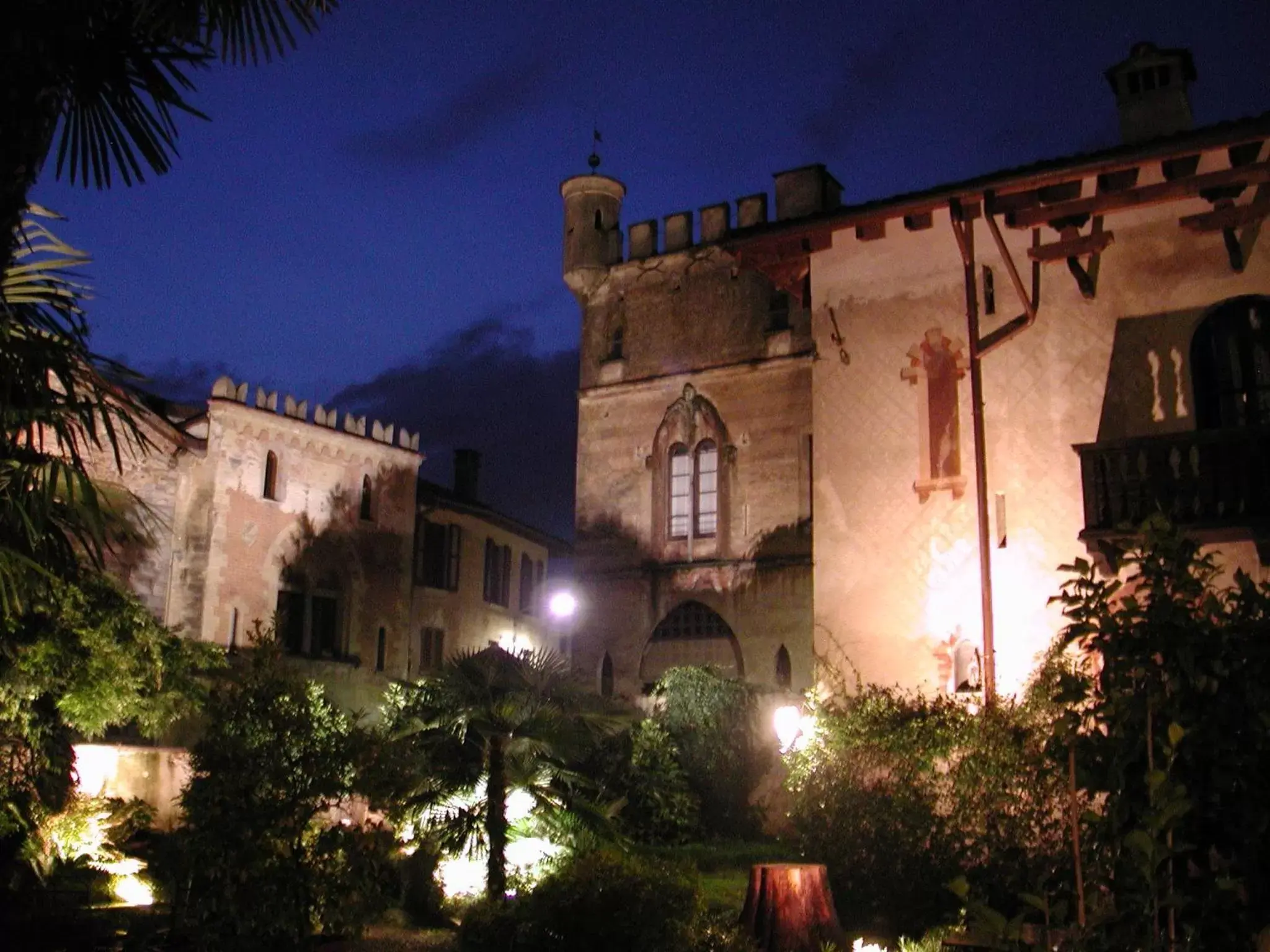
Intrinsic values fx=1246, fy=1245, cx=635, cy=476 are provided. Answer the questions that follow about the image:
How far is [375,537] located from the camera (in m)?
34.1

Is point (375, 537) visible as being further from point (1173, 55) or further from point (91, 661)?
point (1173, 55)

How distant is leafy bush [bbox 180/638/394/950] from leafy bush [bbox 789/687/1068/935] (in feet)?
18.4

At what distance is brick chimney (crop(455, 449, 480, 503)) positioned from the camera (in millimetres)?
42375

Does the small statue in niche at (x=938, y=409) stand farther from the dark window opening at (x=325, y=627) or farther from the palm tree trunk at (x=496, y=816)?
the dark window opening at (x=325, y=627)

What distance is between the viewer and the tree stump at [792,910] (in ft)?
40.0

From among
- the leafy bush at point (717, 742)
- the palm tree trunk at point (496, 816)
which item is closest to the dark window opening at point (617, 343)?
the leafy bush at point (717, 742)

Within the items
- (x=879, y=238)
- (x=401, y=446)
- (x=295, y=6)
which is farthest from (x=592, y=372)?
(x=295, y=6)

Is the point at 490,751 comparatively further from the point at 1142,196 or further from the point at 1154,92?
the point at 1154,92

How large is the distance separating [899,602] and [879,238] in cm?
Answer: 547

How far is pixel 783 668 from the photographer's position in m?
29.2

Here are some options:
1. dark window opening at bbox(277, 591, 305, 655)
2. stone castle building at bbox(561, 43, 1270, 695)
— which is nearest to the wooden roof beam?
stone castle building at bbox(561, 43, 1270, 695)

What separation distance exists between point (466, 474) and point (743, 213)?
15.2m

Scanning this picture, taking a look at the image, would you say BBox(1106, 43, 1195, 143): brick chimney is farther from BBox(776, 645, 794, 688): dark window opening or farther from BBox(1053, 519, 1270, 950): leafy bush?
BBox(1053, 519, 1270, 950): leafy bush

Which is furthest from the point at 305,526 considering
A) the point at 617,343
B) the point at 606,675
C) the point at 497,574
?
the point at 497,574
